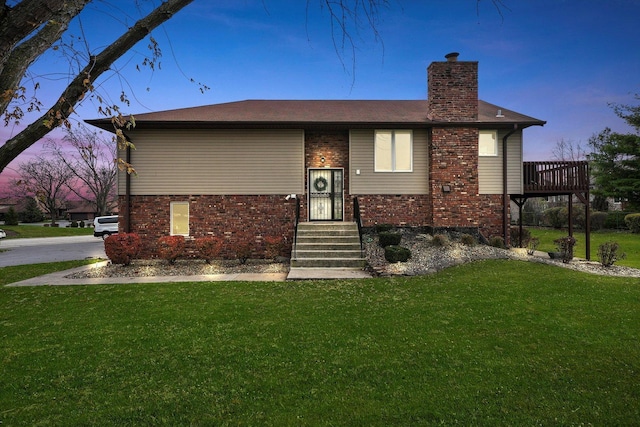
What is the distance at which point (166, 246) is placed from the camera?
35.9 ft

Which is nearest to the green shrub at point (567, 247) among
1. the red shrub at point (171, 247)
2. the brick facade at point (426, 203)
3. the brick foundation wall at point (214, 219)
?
the brick facade at point (426, 203)

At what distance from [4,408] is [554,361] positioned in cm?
562

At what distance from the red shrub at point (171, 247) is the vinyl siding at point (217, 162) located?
181 centimetres

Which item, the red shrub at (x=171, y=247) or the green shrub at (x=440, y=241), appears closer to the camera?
the green shrub at (x=440, y=241)

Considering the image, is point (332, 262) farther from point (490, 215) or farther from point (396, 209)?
point (490, 215)

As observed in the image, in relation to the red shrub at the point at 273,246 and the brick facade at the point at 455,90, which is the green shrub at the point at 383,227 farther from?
the brick facade at the point at 455,90

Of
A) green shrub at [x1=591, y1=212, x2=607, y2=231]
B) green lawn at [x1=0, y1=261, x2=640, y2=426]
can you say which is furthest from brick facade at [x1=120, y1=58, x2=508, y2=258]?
green shrub at [x1=591, y1=212, x2=607, y2=231]

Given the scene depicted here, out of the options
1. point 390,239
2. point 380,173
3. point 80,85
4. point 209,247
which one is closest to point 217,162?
point 209,247

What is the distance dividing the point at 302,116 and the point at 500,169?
25.1 ft

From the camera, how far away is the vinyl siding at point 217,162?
38.9 feet

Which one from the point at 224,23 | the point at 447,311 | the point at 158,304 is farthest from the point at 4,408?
the point at 447,311

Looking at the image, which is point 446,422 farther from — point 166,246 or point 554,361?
point 166,246

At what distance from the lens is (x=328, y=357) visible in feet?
13.1

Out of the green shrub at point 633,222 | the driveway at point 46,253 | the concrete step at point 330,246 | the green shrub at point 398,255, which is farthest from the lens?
the green shrub at point 633,222
